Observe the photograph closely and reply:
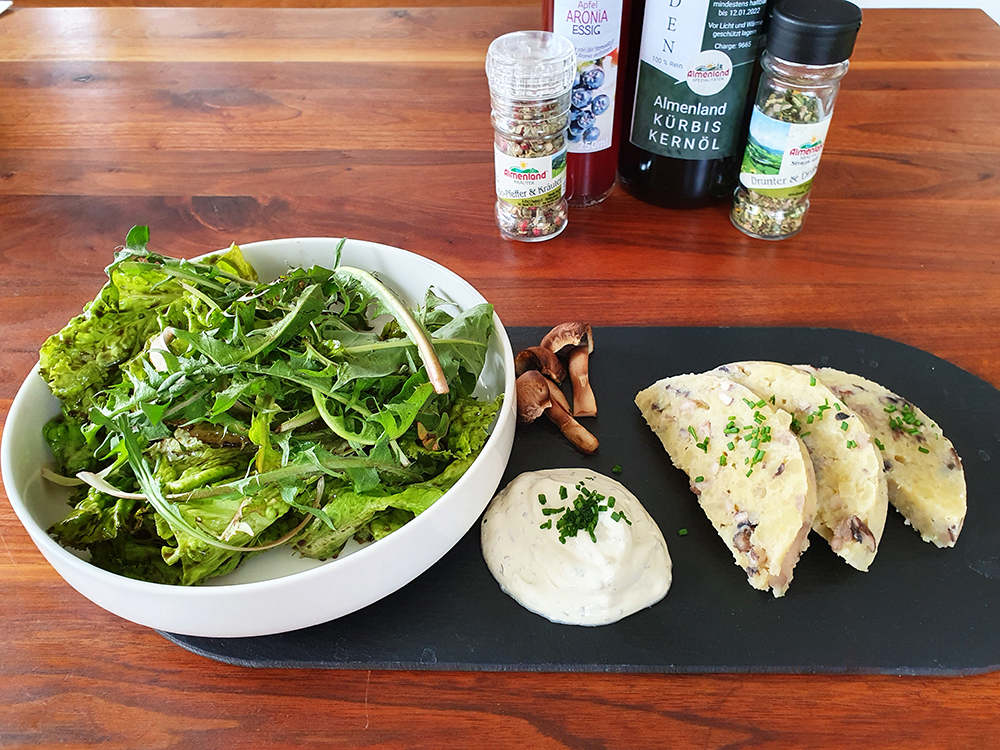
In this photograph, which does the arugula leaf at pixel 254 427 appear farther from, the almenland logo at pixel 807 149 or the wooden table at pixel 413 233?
the almenland logo at pixel 807 149

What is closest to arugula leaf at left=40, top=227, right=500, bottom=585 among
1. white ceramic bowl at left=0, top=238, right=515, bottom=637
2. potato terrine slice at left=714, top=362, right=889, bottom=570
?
white ceramic bowl at left=0, top=238, right=515, bottom=637

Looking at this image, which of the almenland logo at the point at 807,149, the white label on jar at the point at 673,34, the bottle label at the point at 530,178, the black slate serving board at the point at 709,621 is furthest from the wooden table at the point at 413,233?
the white label on jar at the point at 673,34

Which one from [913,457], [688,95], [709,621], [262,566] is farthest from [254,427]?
[688,95]

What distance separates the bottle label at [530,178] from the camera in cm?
160

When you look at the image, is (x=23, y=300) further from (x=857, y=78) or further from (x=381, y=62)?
(x=857, y=78)

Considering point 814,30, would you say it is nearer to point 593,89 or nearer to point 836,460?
point 593,89

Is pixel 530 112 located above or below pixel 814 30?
below

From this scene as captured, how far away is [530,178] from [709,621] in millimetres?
977

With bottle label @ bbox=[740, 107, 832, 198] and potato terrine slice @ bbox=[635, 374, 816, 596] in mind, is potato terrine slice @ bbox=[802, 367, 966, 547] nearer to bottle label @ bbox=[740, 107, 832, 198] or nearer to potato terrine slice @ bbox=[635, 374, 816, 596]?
potato terrine slice @ bbox=[635, 374, 816, 596]

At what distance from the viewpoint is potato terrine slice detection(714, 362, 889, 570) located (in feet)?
3.69

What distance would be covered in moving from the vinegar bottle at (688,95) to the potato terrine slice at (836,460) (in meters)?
0.63

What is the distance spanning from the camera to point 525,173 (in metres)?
1.62

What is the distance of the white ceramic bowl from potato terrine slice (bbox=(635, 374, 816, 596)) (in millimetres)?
316

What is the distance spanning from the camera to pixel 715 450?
1246 millimetres
